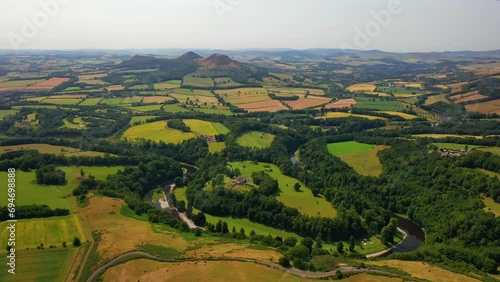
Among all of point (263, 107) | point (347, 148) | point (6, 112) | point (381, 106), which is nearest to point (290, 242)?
point (347, 148)

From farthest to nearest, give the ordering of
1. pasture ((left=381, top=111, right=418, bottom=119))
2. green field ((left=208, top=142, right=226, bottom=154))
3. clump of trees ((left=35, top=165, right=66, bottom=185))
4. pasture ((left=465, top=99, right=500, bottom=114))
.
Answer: pasture ((left=381, top=111, right=418, bottom=119)) → pasture ((left=465, top=99, right=500, bottom=114)) → green field ((left=208, top=142, right=226, bottom=154)) → clump of trees ((left=35, top=165, right=66, bottom=185))

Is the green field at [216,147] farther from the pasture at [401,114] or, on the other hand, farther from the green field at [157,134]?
the pasture at [401,114]

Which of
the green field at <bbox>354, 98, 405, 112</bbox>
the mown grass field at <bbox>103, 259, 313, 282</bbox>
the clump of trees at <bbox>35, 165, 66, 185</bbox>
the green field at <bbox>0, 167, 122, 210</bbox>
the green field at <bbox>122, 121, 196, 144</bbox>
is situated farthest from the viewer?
the green field at <bbox>354, 98, 405, 112</bbox>

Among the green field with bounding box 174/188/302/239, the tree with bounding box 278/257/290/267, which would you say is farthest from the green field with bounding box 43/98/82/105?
the tree with bounding box 278/257/290/267

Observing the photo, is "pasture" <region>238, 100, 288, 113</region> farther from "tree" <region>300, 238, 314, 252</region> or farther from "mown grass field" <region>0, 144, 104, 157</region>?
"tree" <region>300, 238, 314, 252</region>

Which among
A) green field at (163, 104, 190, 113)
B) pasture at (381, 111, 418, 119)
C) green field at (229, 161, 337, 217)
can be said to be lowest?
green field at (229, 161, 337, 217)

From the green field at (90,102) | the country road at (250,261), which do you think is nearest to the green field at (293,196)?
the country road at (250,261)

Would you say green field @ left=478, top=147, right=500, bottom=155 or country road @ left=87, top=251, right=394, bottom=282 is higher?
green field @ left=478, top=147, right=500, bottom=155
